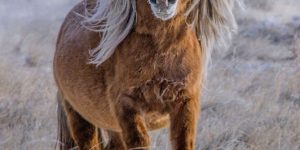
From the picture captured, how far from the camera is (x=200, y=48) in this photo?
3.28 metres

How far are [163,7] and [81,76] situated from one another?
39.9 inches

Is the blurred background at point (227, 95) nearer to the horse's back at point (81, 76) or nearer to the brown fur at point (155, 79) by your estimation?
the horse's back at point (81, 76)

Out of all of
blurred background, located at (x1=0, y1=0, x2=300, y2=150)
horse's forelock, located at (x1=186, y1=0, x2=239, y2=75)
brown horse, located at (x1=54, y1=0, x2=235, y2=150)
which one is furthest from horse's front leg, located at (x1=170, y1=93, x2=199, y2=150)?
blurred background, located at (x1=0, y1=0, x2=300, y2=150)

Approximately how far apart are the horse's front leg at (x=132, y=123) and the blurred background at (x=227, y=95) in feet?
2.68

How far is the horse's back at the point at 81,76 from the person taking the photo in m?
3.44

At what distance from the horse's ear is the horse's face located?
1.37 feet

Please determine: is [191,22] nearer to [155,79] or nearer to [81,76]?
[155,79]

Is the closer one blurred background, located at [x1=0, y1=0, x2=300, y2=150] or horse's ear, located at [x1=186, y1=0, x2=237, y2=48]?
horse's ear, located at [x1=186, y1=0, x2=237, y2=48]

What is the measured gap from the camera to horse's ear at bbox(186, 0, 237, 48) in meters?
3.24

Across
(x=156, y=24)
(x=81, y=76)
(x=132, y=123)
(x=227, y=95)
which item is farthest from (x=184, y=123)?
(x=227, y=95)

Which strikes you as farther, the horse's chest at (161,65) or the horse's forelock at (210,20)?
the horse's forelock at (210,20)

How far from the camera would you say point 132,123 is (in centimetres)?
309

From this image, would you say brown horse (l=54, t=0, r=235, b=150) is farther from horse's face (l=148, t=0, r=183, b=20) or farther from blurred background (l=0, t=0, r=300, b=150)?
blurred background (l=0, t=0, r=300, b=150)

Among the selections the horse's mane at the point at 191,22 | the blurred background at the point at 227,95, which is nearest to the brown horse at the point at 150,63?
the horse's mane at the point at 191,22
